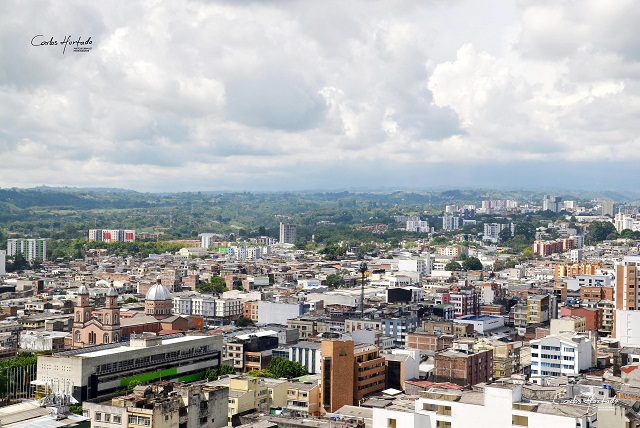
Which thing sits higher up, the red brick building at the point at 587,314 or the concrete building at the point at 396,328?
the red brick building at the point at 587,314

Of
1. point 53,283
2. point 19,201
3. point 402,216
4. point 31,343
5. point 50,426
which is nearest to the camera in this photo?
point 50,426

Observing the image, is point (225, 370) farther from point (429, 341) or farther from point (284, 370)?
point (429, 341)

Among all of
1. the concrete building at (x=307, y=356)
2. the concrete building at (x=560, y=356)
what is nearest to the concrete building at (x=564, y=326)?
the concrete building at (x=560, y=356)

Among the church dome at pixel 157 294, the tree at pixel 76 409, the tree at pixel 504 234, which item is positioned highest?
the tree at pixel 504 234

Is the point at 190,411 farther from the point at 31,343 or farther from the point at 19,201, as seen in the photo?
the point at 19,201

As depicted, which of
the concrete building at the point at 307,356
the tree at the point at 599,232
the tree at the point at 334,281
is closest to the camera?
the concrete building at the point at 307,356

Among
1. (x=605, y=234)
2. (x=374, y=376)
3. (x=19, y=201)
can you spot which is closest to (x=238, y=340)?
(x=374, y=376)

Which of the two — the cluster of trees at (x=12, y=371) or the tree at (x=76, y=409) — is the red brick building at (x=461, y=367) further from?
the cluster of trees at (x=12, y=371)

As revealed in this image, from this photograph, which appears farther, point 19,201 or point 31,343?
point 19,201
